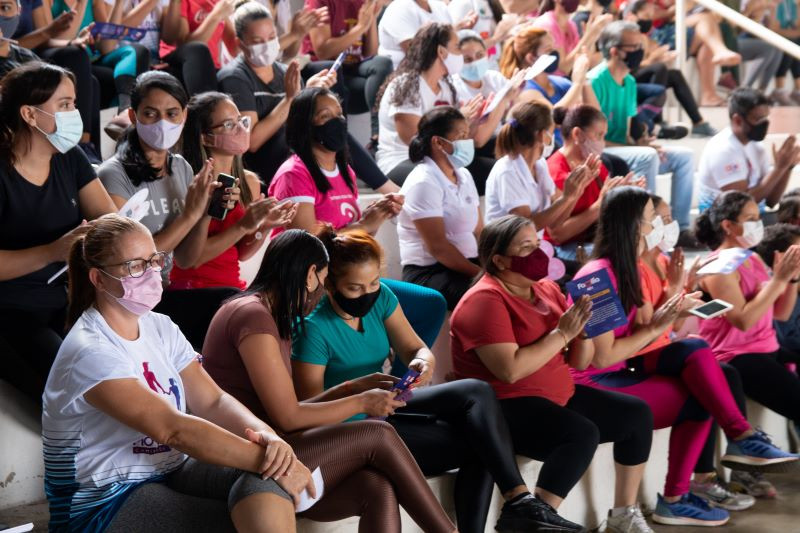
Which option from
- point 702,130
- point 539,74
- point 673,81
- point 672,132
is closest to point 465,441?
point 539,74

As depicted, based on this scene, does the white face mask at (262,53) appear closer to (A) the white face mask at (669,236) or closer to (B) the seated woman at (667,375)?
(B) the seated woman at (667,375)

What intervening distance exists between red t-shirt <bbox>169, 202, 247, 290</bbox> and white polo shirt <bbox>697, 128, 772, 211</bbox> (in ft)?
10.5

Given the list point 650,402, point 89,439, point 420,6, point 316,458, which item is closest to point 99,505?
point 89,439

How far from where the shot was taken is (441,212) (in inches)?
186

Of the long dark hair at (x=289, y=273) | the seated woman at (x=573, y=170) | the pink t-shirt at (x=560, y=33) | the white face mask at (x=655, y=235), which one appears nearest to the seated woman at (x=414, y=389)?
the long dark hair at (x=289, y=273)

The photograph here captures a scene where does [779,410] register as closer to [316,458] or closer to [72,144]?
[316,458]

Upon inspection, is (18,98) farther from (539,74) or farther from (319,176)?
(539,74)

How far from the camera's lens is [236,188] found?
3896 millimetres

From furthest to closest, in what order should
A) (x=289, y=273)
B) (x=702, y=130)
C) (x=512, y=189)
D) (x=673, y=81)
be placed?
(x=702, y=130), (x=673, y=81), (x=512, y=189), (x=289, y=273)

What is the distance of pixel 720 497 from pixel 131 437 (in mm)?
2630

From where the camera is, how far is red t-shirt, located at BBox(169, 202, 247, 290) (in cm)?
395

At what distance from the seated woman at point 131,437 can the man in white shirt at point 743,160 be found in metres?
4.23

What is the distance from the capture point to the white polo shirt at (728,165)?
639cm

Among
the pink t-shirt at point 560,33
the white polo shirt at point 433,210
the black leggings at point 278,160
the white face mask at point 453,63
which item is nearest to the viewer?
the white polo shirt at point 433,210
